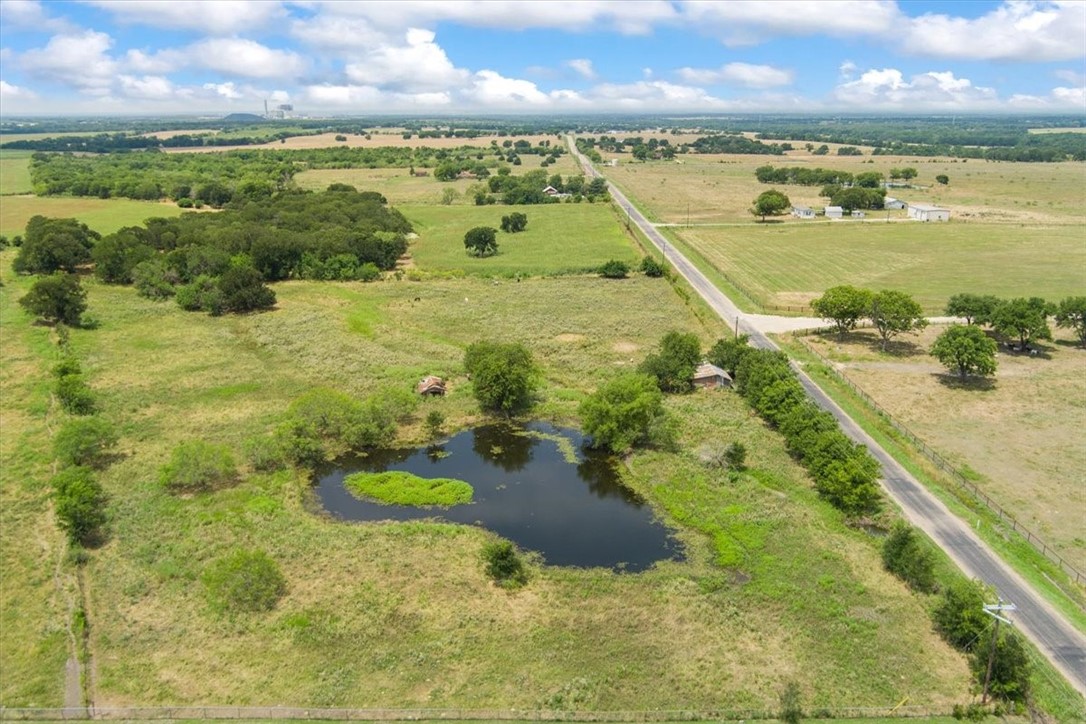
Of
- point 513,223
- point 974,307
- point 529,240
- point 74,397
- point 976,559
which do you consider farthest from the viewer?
point 513,223

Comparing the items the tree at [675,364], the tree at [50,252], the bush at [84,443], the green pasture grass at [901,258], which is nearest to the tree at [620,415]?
the tree at [675,364]

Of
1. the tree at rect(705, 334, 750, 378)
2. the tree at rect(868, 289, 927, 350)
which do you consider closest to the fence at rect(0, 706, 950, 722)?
the tree at rect(705, 334, 750, 378)

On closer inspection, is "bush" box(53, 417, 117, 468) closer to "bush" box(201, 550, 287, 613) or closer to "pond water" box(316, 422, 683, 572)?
"pond water" box(316, 422, 683, 572)

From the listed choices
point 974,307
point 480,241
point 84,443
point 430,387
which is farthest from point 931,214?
point 84,443

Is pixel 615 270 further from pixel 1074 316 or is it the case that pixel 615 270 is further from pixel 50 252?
pixel 50 252

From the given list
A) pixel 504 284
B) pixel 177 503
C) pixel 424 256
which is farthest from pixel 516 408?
pixel 424 256
